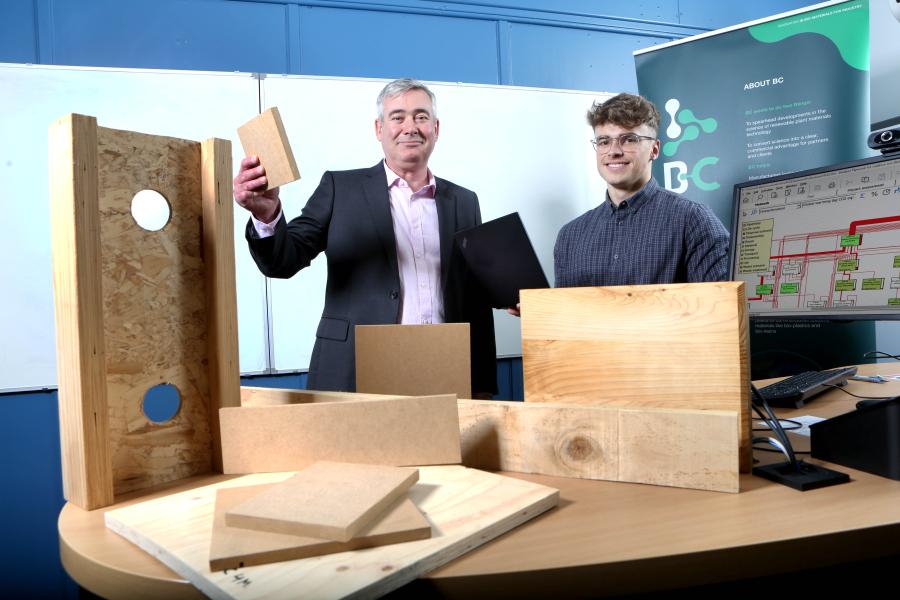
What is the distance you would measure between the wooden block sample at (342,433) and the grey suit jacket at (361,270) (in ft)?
4.29

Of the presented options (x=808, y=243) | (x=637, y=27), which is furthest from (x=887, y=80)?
(x=637, y=27)

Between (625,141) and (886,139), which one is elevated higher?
(625,141)

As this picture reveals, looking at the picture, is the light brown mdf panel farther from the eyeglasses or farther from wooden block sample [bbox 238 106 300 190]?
the eyeglasses

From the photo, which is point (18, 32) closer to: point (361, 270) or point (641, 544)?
point (361, 270)

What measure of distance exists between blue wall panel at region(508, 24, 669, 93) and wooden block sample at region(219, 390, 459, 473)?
3.22 m

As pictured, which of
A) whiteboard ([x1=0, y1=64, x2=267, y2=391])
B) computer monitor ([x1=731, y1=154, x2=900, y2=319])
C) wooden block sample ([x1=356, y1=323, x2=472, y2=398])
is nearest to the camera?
wooden block sample ([x1=356, y1=323, x2=472, y2=398])

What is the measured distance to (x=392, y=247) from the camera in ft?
7.44

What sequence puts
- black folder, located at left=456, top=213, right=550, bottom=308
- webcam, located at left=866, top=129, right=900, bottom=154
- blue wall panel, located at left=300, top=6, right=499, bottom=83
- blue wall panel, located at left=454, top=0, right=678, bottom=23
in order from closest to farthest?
black folder, located at left=456, top=213, right=550, bottom=308 < webcam, located at left=866, top=129, right=900, bottom=154 < blue wall panel, located at left=300, top=6, right=499, bottom=83 < blue wall panel, located at left=454, top=0, right=678, bottom=23

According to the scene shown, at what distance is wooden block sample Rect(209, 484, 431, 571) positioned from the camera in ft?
1.92

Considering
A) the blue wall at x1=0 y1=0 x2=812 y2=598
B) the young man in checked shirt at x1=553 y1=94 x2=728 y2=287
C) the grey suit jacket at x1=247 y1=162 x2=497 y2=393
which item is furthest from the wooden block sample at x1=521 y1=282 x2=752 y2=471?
the blue wall at x1=0 y1=0 x2=812 y2=598

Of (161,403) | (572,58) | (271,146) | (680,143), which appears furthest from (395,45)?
(271,146)

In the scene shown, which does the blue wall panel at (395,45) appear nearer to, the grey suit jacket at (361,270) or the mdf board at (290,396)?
the grey suit jacket at (361,270)

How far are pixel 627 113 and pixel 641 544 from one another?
201 cm

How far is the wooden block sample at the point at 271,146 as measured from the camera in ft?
3.17
